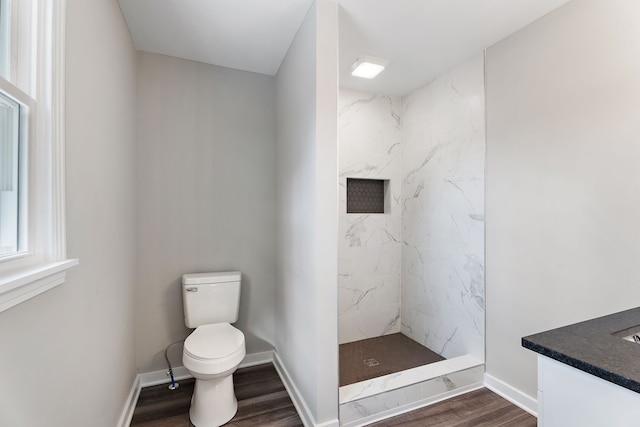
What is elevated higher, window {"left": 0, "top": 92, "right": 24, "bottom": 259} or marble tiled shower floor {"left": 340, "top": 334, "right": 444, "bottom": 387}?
window {"left": 0, "top": 92, "right": 24, "bottom": 259}

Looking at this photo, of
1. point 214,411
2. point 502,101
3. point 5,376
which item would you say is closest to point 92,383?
point 5,376

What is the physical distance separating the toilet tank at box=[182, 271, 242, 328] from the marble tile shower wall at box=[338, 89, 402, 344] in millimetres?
1062

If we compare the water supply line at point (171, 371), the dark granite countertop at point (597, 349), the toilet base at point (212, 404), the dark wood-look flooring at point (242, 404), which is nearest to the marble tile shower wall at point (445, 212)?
the dark granite countertop at point (597, 349)

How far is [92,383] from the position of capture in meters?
1.23

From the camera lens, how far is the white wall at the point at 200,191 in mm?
2221

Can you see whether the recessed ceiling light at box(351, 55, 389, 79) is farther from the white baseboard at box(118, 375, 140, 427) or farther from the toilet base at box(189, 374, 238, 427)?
the white baseboard at box(118, 375, 140, 427)

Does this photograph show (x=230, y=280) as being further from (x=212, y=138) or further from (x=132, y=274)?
(x=212, y=138)

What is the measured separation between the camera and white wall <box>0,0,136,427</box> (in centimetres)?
81

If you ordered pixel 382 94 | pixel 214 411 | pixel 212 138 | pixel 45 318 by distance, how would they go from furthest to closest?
pixel 382 94 → pixel 212 138 → pixel 214 411 → pixel 45 318

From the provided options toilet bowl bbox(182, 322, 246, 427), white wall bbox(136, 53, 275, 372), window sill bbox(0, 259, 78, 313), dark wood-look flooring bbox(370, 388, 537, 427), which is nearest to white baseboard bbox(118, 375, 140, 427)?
white wall bbox(136, 53, 275, 372)

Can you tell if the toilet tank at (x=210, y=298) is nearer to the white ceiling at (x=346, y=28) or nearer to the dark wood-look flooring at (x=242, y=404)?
the dark wood-look flooring at (x=242, y=404)

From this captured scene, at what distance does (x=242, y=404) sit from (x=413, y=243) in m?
2.04

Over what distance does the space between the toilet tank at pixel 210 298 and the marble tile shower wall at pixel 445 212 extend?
1.75 metres

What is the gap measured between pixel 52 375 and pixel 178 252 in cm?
143
